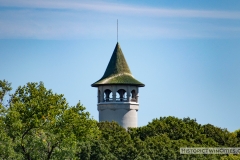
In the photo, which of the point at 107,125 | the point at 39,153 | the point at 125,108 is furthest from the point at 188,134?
the point at 39,153

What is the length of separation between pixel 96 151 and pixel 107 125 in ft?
51.8

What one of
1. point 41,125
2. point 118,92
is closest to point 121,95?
point 118,92

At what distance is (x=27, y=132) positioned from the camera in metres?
72.6

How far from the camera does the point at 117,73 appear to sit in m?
121

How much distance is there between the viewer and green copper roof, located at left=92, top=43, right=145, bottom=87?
12069cm

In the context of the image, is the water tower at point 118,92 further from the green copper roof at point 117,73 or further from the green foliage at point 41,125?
the green foliage at point 41,125

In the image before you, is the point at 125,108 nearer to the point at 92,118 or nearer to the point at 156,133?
the point at 156,133

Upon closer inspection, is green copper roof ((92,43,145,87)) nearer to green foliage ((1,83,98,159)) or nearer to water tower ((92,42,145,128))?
water tower ((92,42,145,128))

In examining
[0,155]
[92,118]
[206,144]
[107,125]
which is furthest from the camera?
[107,125]

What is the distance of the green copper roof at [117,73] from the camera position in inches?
4751

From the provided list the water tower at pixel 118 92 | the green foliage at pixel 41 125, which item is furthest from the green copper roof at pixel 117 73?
the green foliage at pixel 41 125

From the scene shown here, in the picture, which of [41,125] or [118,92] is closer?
[41,125]

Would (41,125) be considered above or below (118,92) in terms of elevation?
below

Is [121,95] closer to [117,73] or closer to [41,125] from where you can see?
[117,73]
